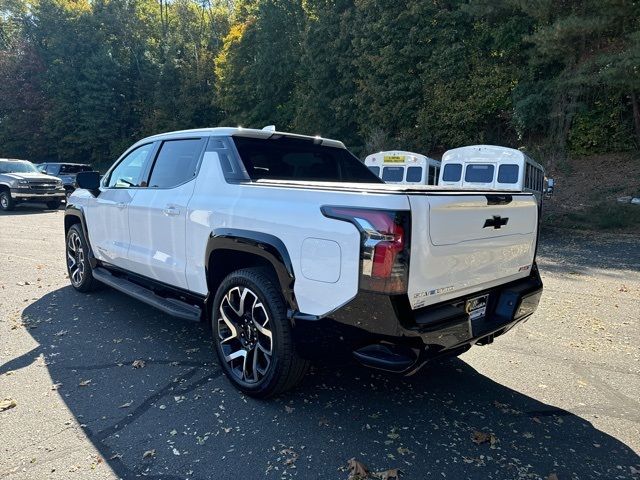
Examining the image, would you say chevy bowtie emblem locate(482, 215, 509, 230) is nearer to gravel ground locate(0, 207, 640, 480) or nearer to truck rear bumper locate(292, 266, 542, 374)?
truck rear bumper locate(292, 266, 542, 374)

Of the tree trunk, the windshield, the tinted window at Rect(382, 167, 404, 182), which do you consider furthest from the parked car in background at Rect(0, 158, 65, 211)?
the tree trunk

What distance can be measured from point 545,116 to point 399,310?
792 inches

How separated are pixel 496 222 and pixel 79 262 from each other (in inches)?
205

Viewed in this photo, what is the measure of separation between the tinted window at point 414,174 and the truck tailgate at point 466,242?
362 inches

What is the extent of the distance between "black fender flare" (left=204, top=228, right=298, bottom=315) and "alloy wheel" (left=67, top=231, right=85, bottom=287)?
3271 mm

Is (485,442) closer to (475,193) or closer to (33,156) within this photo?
(475,193)

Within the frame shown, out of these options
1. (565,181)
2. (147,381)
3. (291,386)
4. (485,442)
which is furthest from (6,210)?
(565,181)

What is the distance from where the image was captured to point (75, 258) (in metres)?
5.89

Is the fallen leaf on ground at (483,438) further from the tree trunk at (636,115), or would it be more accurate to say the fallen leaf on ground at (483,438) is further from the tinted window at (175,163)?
the tree trunk at (636,115)

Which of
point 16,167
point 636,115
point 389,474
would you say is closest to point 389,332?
point 389,474

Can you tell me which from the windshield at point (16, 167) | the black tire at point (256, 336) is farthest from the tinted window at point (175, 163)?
the windshield at point (16, 167)

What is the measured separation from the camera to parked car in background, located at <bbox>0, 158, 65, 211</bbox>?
16047mm

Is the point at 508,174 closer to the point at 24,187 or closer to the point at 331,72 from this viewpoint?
the point at 24,187

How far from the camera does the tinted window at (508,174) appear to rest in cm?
1085
